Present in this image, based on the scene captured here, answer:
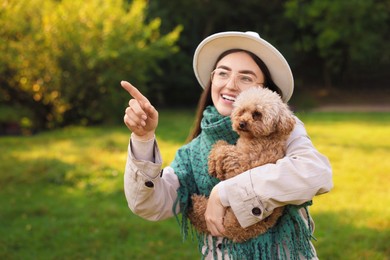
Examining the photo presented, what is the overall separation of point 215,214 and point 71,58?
13669mm

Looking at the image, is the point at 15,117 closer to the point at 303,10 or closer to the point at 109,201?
the point at 109,201

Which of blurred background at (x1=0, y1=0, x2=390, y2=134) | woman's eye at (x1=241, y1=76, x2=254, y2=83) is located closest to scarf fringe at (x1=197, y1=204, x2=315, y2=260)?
woman's eye at (x1=241, y1=76, x2=254, y2=83)

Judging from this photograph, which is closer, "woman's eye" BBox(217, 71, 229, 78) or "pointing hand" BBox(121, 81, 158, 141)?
"pointing hand" BBox(121, 81, 158, 141)

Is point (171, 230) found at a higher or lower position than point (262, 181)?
higher

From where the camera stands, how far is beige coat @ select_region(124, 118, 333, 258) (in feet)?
6.84

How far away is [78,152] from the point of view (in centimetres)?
1016

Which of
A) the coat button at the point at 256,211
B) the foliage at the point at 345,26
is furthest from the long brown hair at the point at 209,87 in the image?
the foliage at the point at 345,26

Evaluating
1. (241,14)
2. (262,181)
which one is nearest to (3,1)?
(262,181)

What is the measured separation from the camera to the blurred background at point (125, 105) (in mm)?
5777

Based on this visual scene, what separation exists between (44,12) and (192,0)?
9470 millimetres

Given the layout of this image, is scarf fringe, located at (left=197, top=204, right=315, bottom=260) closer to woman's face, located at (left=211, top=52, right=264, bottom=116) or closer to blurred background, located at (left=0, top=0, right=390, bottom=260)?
woman's face, located at (left=211, top=52, right=264, bottom=116)

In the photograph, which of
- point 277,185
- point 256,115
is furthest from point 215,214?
point 256,115

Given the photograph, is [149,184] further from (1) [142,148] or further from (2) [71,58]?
(2) [71,58]

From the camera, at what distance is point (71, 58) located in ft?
49.9
